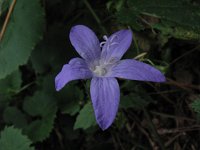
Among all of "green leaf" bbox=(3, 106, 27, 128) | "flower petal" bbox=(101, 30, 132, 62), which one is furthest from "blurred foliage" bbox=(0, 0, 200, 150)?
"flower petal" bbox=(101, 30, 132, 62)

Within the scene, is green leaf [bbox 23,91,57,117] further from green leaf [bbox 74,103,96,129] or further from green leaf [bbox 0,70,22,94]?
green leaf [bbox 74,103,96,129]

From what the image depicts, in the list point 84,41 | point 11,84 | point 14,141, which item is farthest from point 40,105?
point 84,41

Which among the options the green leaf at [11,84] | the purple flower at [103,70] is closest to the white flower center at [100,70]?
the purple flower at [103,70]

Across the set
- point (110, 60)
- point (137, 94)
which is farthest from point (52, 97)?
point (110, 60)

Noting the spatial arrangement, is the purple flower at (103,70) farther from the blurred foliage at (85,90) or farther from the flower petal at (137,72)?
the blurred foliage at (85,90)

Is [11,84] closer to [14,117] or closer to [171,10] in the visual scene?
[14,117]

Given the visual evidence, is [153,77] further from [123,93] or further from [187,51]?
[187,51]
